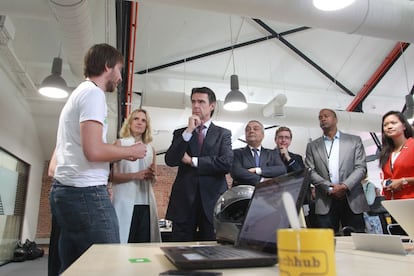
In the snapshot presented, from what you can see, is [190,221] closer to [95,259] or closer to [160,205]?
[95,259]

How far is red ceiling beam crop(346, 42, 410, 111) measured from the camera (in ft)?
18.6

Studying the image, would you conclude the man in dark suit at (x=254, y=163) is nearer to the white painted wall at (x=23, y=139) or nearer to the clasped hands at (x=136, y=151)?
the clasped hands at (x=136, y=151)

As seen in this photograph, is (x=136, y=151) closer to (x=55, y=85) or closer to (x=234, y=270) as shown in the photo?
(x=234, y=270)

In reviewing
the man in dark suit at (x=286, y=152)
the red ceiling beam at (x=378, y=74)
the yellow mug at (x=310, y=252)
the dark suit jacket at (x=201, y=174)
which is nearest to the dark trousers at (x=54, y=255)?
the dark suit jacket at (x=201, y=174)

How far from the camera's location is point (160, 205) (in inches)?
396

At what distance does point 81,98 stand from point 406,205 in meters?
1.17

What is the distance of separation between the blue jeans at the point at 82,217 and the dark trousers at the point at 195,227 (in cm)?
50

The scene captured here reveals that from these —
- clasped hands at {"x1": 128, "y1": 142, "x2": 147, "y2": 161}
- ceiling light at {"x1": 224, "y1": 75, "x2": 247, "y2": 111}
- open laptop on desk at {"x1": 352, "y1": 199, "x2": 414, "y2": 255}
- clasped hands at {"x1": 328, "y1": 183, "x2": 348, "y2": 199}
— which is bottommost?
open laptop on desk at {"x1": 352, "y1": 199, "x2": 414, "y2": 255}

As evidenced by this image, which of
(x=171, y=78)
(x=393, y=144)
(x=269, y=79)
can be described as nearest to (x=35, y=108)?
(x=171, y=78)

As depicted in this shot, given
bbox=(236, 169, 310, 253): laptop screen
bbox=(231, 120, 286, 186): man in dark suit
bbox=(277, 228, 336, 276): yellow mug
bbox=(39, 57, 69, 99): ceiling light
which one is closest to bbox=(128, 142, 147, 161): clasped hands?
bbox=(236, 169, 310, 253): laptop screen

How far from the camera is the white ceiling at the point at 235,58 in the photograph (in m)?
3.16

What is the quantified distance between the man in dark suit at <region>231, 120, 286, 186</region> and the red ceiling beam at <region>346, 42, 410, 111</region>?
4.24 meters

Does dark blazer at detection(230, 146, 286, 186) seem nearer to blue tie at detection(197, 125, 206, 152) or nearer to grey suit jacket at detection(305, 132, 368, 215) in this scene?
grey suit jacket at detection(305, 132, 368, 215)

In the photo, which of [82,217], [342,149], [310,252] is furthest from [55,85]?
[310,252]
